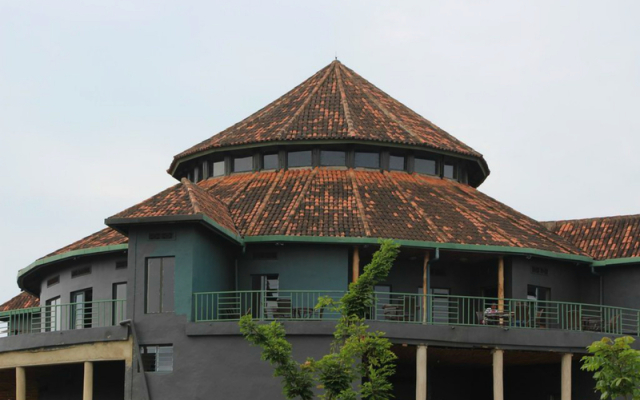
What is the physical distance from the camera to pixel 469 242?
183 ft

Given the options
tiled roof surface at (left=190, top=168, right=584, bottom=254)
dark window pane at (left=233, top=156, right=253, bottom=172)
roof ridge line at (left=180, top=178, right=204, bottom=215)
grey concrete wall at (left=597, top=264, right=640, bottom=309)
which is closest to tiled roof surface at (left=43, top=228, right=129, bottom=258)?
roof ridge line at (left=180, top=178, right=204, bottom=215)

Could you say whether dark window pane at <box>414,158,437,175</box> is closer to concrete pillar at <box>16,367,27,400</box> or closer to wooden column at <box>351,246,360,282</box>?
wooden column at <box>351,246,360,282</box>

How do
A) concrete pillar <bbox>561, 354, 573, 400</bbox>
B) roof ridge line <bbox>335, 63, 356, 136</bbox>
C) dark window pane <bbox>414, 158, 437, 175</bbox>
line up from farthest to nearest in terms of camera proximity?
1. dark window pane <bbox>414, 158, 437, 175</bbox>
2. roof ridge line <bbox>335, 63, 356, 136</bbox>
3. concrete pillar <bbox>561, 354, 573, 400</bbox>

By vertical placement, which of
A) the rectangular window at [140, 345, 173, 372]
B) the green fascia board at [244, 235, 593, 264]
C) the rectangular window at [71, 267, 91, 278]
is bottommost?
the rectangular window at [140, 345, 173, 372]

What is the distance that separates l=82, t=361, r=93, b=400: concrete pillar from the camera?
2094 inches

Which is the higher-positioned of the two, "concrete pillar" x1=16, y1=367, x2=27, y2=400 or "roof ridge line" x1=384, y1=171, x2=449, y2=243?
"roof ridge line" x1=384, y1=171, x2=449, y2=243

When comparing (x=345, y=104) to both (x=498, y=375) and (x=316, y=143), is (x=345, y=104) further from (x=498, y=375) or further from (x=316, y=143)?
(x=498, y=375)

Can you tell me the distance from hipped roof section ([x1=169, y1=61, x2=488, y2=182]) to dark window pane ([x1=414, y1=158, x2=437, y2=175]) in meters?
0.92

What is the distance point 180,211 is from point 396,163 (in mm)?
12105

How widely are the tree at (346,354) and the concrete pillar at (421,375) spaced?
15.4 feet

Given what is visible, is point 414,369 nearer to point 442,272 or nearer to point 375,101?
point 442,272

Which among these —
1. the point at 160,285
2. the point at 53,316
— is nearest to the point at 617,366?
the point at 160,285

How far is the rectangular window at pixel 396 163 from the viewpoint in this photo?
199ft

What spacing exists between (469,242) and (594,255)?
7162 millimetres
